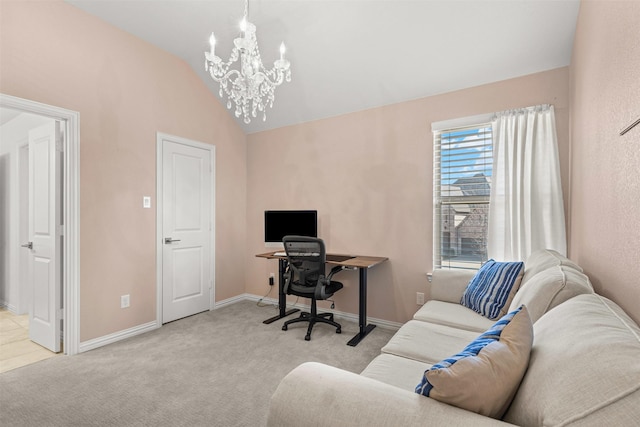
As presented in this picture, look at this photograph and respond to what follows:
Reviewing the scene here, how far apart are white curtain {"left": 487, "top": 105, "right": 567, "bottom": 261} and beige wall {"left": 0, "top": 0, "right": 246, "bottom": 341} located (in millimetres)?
3507

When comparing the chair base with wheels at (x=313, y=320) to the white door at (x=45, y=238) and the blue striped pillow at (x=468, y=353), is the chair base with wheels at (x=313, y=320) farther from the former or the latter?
the blue striped pillow at (x=468, y=353)

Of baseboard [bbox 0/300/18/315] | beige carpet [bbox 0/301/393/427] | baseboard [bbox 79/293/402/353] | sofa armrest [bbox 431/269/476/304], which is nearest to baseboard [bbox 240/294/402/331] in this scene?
baseboard [bbox 79/293/402/353]

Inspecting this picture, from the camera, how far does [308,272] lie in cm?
318

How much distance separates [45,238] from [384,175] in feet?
11.3

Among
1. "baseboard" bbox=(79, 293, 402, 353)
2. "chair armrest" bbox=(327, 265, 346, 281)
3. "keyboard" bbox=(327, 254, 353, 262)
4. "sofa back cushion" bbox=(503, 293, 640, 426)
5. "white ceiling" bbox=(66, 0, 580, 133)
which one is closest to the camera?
"sofa back cushion" bbox=(503, 293, 640, 426)

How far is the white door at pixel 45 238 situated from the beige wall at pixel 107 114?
0.20 metres

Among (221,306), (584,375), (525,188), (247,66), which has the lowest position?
(221,306)

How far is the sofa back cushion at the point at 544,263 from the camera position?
1.75 m

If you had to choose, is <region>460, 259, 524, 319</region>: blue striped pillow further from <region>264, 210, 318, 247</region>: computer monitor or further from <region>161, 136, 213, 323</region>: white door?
<region>161, 136, 213, 323</region>: white door

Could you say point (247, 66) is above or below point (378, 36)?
below

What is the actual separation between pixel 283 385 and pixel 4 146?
5.46 m

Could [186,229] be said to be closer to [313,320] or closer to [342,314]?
[313,320]

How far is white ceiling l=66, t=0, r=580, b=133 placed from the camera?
2.45 meters

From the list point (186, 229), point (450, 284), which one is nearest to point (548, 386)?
point (450, 284)
